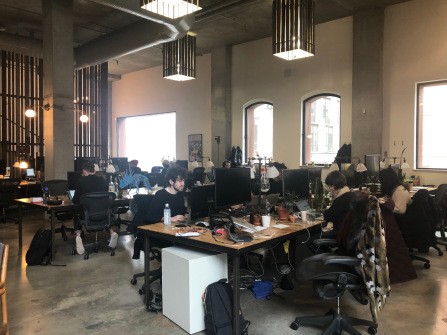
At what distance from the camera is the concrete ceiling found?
7723mm

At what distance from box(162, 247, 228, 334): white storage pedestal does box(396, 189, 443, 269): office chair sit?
284cm

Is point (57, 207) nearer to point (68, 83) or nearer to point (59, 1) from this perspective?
point (68, 83)

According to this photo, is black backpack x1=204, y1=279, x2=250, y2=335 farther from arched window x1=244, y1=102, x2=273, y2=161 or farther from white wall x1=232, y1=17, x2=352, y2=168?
arched window x1=244, y1=102, x2=273, y2=161

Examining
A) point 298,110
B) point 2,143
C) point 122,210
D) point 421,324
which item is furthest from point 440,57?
point 2,143

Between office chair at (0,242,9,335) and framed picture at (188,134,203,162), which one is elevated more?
framed picture at (188,134,203,162)

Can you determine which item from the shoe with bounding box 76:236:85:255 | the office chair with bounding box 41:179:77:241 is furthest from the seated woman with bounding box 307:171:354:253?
the office chair with bounding box 41:179:77:241

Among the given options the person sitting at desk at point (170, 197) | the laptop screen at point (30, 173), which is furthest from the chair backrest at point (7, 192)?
the person sitting at desk at point (170, 197)

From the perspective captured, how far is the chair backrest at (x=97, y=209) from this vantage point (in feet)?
17.3

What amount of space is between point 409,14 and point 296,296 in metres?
6.66

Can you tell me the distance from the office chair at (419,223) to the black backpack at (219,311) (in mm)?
2873

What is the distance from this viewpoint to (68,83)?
8070mm

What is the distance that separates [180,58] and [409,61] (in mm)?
4818

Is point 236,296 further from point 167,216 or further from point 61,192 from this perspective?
point 61,192

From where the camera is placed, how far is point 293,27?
19.1 ft
